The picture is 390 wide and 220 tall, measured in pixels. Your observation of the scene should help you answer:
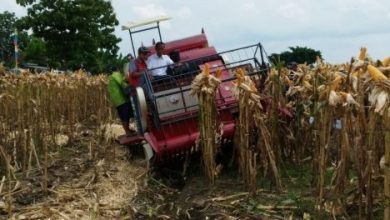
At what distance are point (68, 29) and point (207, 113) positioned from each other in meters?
24.8

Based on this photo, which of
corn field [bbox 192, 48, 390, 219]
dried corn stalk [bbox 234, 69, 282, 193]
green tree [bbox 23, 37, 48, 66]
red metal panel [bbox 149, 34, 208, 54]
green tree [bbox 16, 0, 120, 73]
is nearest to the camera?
corn field [bbox 192, 48, 390, 219]

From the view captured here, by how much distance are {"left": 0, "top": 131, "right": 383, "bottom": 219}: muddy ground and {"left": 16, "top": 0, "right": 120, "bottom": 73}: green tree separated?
2182cm

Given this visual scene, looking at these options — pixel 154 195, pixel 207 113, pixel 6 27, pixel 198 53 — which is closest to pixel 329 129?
pixel 207 113

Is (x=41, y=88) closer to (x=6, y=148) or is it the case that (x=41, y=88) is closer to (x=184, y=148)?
(x=6, y=148)

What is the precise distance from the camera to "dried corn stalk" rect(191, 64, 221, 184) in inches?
256

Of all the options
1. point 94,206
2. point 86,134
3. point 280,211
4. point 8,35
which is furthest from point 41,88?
point 8,35

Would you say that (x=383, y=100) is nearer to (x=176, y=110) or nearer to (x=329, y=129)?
(x=329, y=129)

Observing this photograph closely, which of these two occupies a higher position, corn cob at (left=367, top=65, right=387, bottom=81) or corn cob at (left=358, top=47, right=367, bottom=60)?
corn cob at (left=358, top=47, right=367, bottom=60)

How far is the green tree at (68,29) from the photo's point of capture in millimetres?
29469

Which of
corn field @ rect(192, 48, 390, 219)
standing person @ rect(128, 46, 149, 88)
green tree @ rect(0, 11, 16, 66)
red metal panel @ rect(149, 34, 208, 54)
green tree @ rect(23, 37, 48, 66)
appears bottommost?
corn field @ rect(192, 48, 390, 219)

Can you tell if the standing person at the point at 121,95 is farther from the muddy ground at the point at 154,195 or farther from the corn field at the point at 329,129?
the corn field at the point at 329,129

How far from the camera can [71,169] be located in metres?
8.06

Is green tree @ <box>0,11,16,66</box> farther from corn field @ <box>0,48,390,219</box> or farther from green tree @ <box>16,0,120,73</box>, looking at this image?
corn field @ <box>0,48,390,219</box>

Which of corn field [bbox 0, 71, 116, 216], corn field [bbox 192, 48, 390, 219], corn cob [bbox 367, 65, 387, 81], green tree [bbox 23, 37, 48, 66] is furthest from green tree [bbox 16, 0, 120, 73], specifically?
corn cob [bbox 367, 65, 387, 81]
